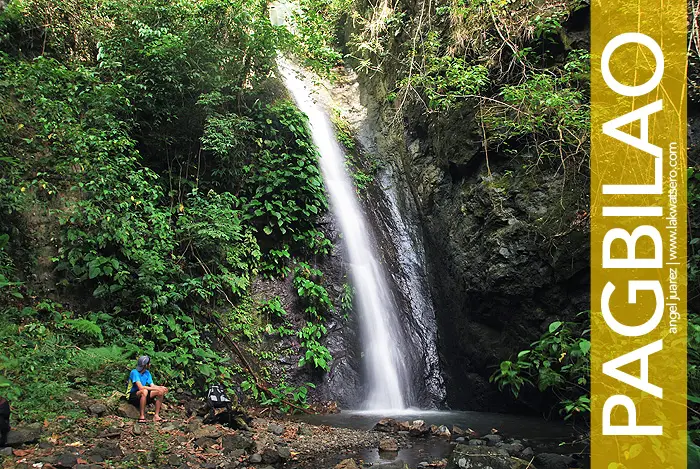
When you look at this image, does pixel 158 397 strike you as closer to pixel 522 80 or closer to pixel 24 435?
pixel 24 435

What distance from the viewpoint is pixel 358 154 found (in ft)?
40.4

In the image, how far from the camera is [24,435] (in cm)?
410

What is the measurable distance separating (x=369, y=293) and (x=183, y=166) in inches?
185

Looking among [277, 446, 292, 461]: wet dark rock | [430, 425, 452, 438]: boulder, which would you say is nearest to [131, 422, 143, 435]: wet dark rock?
[277, 446, 292, 461]: wet dark rock

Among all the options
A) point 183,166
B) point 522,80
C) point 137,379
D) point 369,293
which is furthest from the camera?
point 369,293

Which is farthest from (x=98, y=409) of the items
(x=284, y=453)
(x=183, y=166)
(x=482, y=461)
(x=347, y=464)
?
(x=183, y=166)

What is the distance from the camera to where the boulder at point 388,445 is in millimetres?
5511

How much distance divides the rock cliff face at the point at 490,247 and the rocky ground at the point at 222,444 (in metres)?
1.90

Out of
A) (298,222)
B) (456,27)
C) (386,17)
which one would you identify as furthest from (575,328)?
(386,17)

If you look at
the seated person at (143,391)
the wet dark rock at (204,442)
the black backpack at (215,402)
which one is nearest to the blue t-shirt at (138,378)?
the seated person at (143,391)

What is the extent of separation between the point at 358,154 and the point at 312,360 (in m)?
6.18

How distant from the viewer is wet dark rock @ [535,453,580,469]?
4695 millimetres

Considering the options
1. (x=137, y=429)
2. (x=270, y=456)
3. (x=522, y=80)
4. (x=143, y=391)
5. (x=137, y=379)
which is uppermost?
(x=522, y=80)

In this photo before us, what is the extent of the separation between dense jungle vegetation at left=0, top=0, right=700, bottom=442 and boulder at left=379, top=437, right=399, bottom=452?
73.2 inches
